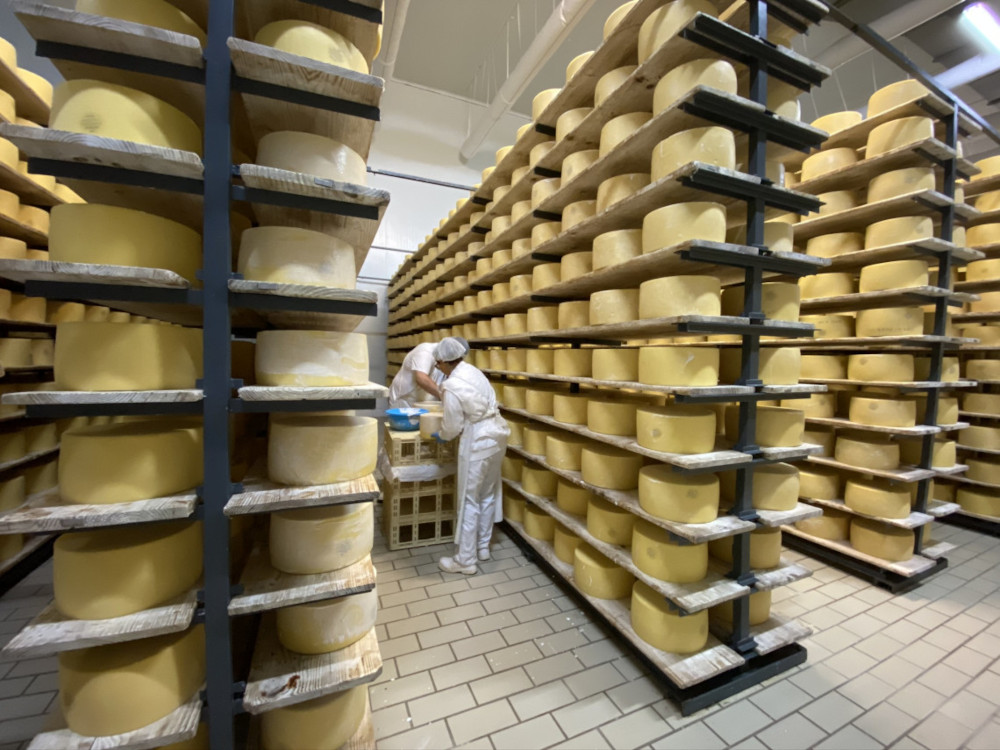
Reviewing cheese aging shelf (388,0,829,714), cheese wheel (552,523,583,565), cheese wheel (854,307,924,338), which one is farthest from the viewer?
cheese wheel (854,307,924,338)

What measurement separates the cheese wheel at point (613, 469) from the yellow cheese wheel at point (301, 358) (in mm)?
1363

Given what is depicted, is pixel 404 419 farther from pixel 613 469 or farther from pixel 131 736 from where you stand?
pixel 131 736

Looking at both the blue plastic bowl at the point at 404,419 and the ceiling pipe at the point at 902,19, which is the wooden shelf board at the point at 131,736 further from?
the ceiling pipe at the point at 902,19

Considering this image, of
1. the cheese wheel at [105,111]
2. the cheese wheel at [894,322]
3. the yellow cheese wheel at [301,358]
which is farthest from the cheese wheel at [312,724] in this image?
the cheese wheel at [894,322]

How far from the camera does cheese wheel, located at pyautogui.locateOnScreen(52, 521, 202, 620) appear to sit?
1.21 m

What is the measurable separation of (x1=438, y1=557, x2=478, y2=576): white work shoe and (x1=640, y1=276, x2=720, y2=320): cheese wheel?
78.9 inches

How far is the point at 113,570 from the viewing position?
1.22m

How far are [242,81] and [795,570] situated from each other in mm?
2975

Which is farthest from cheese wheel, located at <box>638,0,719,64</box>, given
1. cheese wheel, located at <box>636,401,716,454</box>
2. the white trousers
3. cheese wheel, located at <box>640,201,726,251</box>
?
the white trousers

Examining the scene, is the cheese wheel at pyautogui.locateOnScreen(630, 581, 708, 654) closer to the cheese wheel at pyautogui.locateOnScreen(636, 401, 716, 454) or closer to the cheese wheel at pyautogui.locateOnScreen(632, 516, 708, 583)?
the cheese wheel at pyautogui.locateOnScreen(632, 516, 708, 583)

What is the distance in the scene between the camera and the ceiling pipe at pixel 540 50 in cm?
327

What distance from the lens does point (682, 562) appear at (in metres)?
1.86

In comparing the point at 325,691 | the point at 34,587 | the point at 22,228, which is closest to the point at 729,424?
the point at 325,691

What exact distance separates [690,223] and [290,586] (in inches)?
78.7
